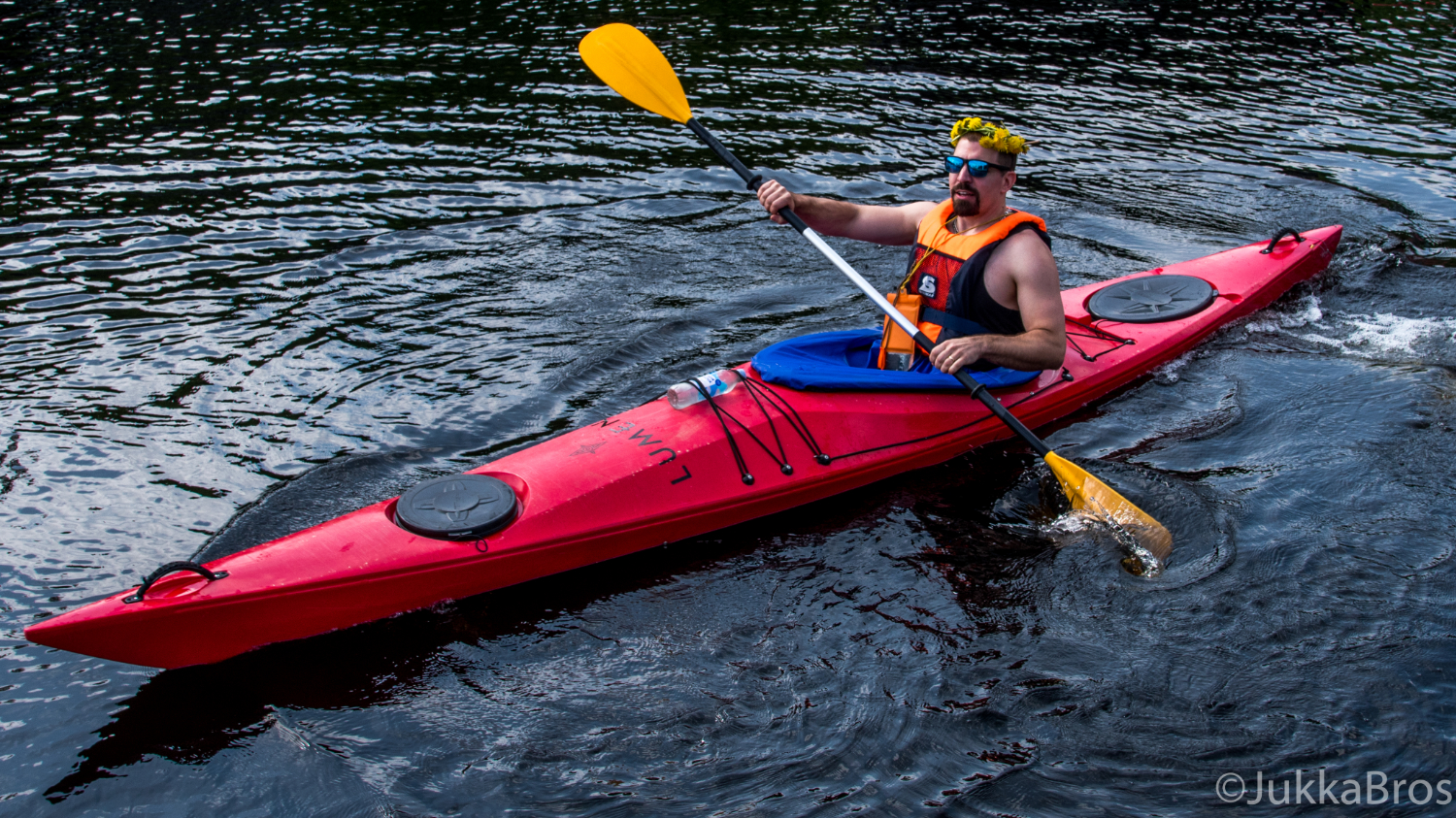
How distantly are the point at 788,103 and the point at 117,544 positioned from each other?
759 centimetres

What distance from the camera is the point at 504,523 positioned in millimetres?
3818

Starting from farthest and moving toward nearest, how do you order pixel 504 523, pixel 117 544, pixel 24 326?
pixel 24 326
pixel 117 544
pixel 504 523

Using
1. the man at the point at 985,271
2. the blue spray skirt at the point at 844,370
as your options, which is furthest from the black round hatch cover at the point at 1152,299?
the man at the point at 985,271

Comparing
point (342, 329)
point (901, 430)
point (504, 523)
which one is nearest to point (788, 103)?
point (342, 329)

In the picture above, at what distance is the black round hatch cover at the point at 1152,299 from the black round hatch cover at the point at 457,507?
3513mm

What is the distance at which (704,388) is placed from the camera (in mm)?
4328

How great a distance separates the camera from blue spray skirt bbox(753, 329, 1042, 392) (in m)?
4.45

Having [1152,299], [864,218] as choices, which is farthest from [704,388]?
[1152,299]

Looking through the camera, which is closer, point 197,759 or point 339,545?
point 197,759

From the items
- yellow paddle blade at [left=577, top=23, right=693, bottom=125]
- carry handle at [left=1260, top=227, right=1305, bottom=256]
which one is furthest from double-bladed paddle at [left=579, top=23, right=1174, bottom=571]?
carry handle at [left=1260, top=227, right=1305, bottom=256]

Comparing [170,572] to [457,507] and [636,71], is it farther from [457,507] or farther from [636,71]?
[636,71]

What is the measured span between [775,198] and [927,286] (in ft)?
2.69

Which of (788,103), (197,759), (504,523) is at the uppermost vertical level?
(788,103)

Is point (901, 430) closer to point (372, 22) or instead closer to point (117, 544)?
point (117, 544)
